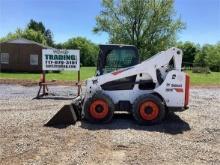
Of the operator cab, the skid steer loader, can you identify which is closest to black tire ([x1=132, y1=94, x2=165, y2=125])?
the skid steer loader

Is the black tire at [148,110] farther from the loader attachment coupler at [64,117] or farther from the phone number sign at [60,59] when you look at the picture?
the phone number sign at [60,59]

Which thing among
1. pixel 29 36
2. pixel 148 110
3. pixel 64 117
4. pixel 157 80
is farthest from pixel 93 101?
pixel 29 36

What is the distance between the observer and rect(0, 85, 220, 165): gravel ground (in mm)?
7195

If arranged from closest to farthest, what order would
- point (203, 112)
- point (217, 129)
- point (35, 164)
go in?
point (35, 164), point (217, 129), point (203, 112)

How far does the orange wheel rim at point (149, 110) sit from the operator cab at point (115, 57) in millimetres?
1367

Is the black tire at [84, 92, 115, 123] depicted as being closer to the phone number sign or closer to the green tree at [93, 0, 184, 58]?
the phone number sign

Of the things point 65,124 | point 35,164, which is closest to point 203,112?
point 65,124

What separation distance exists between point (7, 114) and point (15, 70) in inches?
1310

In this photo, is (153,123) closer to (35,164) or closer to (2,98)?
(35,164)

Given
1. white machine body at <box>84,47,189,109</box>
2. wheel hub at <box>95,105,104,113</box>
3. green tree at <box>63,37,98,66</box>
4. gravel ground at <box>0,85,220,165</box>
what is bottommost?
gravel ground at <box>0,85,220,165</box>

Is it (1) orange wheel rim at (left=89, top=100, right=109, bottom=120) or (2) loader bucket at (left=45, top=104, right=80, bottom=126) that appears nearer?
(2) loader bucket at (left=45, top=104, right=80, bottom=126)

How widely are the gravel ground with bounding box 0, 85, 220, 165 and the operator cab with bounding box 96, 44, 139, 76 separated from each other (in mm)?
1486

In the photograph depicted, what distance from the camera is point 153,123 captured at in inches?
417

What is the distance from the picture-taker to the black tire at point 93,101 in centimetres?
1070
